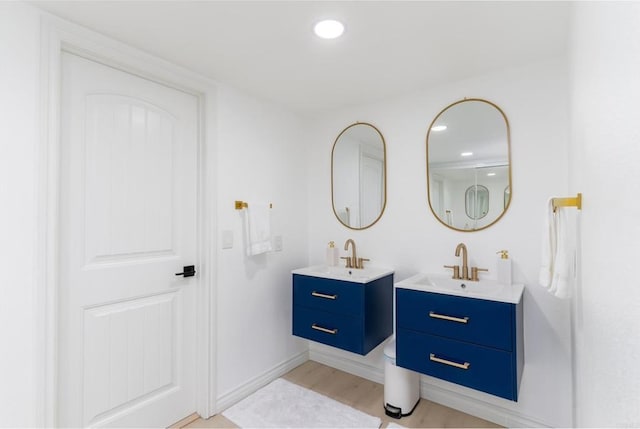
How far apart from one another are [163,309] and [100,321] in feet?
1.14

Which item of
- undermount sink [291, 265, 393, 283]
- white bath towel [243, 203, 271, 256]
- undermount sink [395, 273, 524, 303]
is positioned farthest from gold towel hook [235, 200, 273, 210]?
undermount sink [395, 273, 524, 303]

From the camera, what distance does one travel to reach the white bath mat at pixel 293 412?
2072mm

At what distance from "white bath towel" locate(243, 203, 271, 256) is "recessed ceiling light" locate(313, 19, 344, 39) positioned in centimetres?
126

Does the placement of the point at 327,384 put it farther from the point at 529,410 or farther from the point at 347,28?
the point at 347,28

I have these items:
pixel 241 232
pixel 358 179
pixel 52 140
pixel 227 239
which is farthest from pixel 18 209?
pixel 358 179

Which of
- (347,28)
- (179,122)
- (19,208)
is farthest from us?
(179,122)

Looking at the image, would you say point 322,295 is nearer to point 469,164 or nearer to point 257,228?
point 257,228

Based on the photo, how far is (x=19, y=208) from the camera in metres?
1.43

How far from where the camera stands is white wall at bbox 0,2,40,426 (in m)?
1.39

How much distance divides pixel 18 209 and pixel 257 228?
4.38ft

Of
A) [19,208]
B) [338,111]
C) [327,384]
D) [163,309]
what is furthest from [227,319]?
[338,111]

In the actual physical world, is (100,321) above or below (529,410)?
above

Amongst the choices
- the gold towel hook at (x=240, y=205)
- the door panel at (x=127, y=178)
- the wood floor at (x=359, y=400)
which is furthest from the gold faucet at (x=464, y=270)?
the door panel at (x=127, y=178)

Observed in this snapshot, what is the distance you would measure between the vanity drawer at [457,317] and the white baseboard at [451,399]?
0.73 metres
